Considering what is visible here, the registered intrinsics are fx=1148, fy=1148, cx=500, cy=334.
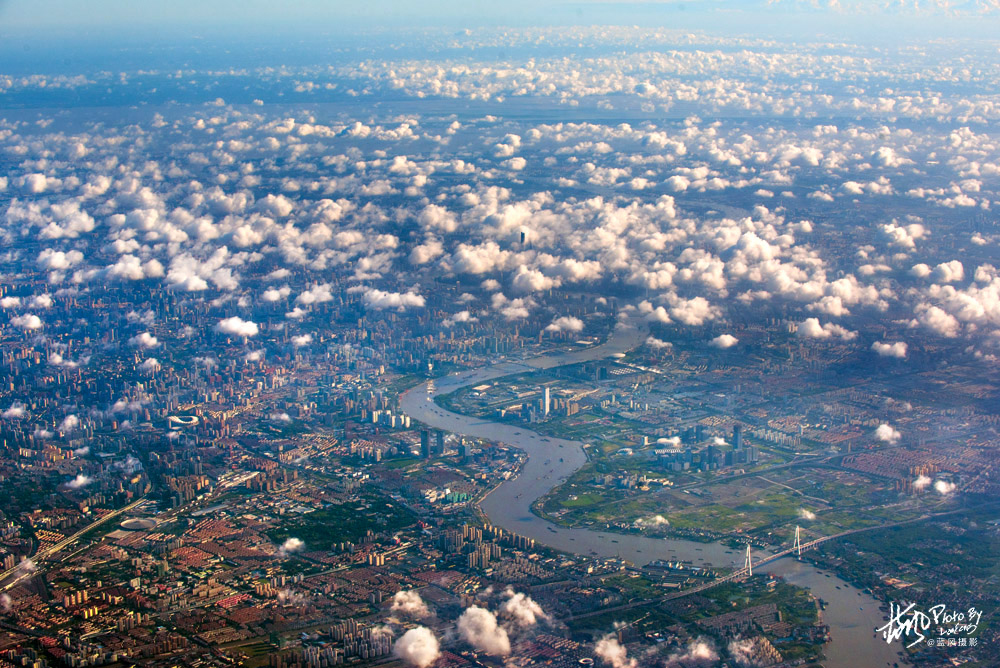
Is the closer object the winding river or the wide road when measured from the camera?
the winding river

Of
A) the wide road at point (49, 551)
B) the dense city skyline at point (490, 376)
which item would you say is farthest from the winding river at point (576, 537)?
the wide road at point (49, 551)

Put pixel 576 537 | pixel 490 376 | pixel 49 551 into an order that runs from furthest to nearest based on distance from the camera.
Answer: pixel 490 376 → pixel 576 537 → pixel 49 551

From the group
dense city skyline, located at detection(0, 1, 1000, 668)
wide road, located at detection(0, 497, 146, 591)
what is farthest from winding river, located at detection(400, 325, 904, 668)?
wide road, located at detection(0, 497, 146, 591)

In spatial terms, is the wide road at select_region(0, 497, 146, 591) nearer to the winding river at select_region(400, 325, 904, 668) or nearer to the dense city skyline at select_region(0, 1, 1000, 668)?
the dense city skyline at select_region(0, 1, 1000, 668)

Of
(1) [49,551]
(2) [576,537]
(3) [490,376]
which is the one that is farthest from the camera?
(3) [490,376]

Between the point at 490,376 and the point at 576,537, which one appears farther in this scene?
the point at 490,376

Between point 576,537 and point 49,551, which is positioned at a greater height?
point 49,551

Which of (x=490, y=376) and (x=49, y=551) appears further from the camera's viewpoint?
(x=490, y=376)

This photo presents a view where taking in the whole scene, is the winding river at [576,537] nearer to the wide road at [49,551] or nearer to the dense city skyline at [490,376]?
the dense city skyline at [490,376]
